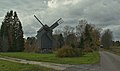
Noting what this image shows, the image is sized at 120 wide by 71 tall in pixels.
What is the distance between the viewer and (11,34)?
96.3 m

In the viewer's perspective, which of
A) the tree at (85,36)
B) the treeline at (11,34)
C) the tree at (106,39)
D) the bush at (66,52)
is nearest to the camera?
the bush at (66,52)

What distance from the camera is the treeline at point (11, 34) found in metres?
94.6

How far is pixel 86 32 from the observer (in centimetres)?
9219

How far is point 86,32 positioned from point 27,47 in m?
23.1

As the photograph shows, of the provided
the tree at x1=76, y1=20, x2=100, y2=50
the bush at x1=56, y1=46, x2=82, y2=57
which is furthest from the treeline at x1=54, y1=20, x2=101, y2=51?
the bush at x1=56, y1=46, x2=82, y2=57

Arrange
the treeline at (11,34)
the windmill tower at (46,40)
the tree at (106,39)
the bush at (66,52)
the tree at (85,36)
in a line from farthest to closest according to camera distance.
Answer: the tree at (106,39) < the treeline at (11,34) < the tree at (85,36) < the windmill tower at (46,40) < the bush at (66,52)

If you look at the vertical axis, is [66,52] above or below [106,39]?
below

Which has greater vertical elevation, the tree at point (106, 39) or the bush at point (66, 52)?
the tree at point (106, 39)

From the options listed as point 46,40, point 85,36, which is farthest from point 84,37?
point 46,40

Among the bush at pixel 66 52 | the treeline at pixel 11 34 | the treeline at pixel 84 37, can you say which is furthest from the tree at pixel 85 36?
the bush at pixel 66 52

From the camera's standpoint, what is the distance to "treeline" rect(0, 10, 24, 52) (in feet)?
310

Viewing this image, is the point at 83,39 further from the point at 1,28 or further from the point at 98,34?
the point at 1,28

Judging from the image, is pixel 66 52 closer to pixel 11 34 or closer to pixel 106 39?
pixel 11 34

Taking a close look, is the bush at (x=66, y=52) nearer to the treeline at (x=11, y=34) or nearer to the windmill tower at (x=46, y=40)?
the windmill tower at (x=46, y=40)
